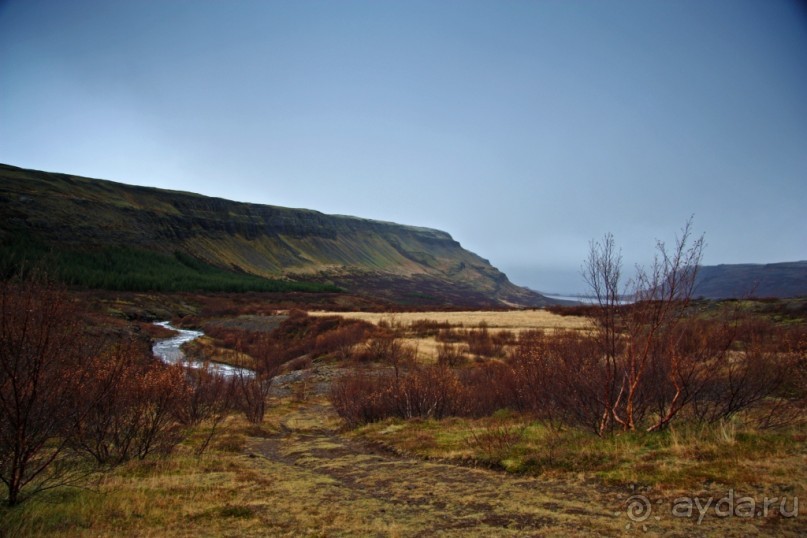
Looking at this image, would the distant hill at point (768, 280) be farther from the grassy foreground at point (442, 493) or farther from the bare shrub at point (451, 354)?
the grassy foreground at point (442, 493)

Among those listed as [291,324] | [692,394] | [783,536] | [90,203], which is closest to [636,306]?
[692,394]

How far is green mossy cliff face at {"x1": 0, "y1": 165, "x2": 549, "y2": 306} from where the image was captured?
92.9 metres

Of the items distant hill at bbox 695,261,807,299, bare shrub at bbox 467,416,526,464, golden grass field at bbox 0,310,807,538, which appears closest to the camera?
golden grass field at bbox 0,310,807,538

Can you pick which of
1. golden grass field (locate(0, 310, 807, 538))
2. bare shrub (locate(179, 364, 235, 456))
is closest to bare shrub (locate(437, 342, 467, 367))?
bare shrub (locate(179, 364, 235, 456))

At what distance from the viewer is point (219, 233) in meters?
141

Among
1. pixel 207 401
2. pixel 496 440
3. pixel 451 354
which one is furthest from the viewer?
pixel 451 354

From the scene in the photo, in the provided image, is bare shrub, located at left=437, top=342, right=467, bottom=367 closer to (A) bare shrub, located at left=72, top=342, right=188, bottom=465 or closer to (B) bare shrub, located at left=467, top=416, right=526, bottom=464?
Answer: (B) bare shrub, located at left=467, top=416, right=526, bottom=464

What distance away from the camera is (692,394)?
780 cm

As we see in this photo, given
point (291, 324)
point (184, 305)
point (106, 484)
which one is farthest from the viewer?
point (184, 305)

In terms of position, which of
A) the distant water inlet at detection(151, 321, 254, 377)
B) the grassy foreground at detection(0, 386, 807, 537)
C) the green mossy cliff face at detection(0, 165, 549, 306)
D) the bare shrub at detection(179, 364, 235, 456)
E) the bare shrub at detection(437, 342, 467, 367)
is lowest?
the distant water inlet at detection(151, 321, 254, 377)

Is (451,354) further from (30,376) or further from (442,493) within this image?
(30,376)

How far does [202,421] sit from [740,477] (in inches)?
510

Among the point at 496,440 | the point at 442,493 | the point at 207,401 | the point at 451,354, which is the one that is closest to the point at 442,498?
the point at 442,493

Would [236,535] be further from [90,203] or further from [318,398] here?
[90,203]
